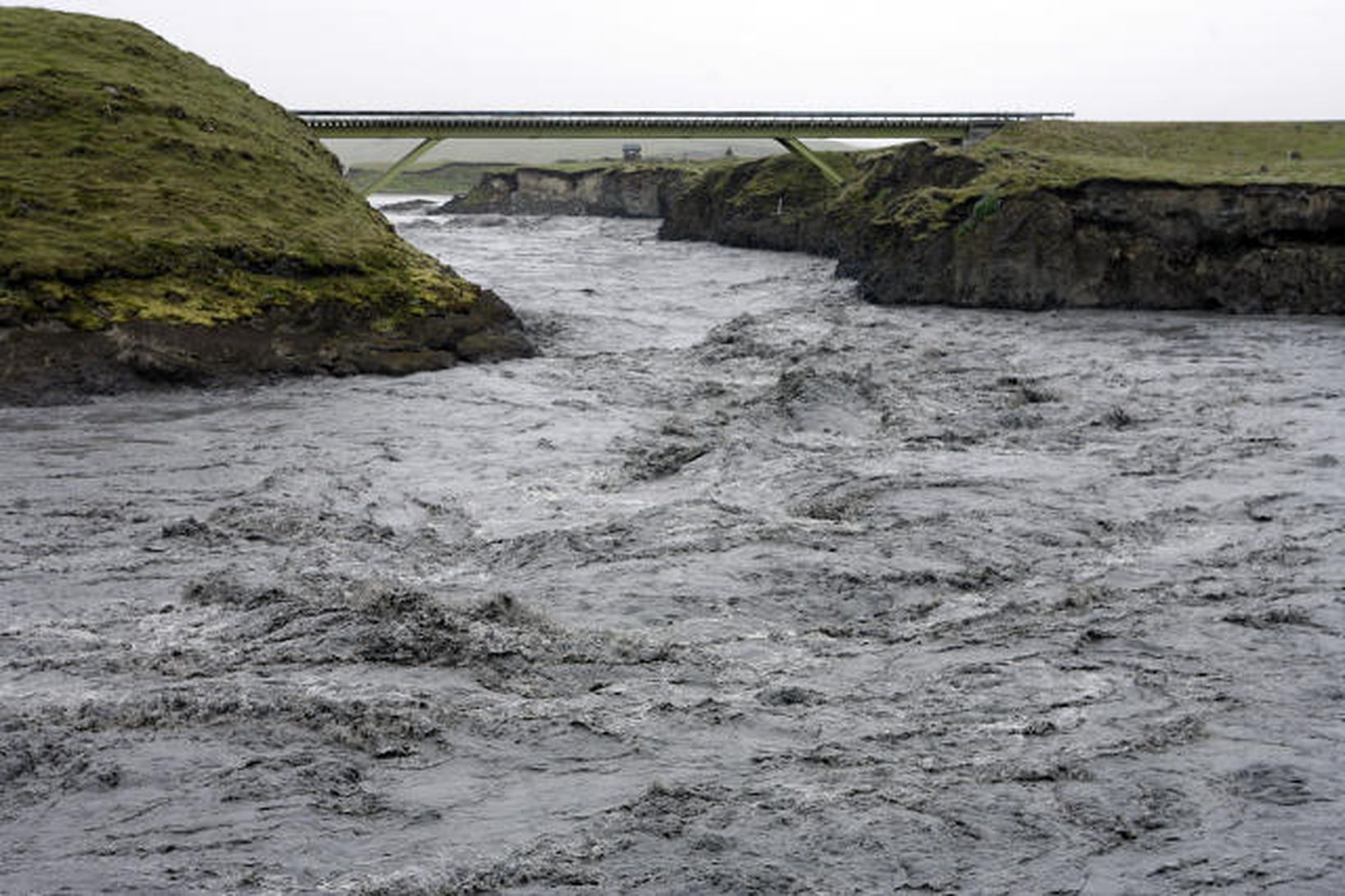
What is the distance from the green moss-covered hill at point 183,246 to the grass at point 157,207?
60mm

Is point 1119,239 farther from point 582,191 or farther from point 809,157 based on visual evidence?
point 582,191

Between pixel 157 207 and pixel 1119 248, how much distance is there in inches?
1310

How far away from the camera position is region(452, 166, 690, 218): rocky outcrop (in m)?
130

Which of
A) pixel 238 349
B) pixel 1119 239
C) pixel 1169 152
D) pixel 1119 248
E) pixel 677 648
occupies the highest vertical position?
pixel 1169 152

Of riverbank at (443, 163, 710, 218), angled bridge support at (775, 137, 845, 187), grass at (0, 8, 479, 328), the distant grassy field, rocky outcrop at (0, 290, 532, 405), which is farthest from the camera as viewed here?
riverbank at (443, 163, 710, 218)

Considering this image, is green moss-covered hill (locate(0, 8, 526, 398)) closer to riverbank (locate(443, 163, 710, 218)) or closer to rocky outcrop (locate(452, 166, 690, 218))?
riverbank (locate(443, 163, 710, 218))

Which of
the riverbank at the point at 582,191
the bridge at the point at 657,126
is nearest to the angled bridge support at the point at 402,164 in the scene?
the bridge at the point at 657,126

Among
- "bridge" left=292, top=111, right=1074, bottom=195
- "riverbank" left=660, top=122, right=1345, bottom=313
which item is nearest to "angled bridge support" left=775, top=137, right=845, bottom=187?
"bridge" left=292, top=111, right=1074, bottom=195

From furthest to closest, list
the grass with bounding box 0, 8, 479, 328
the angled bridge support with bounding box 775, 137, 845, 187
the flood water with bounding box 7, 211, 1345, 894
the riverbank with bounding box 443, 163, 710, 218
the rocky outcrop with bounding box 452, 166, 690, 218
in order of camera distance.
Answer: the rocky outcrop with bounding box 452, 166, 690, 218, the riverbank with bounding box 443, 163, 710, 218, the angled bridge support with bounding box 775, 137, 845, 187, the grass with bounding box 0, 8, 479, 328, the flood water with bounding box 7, 211, 1345, 894

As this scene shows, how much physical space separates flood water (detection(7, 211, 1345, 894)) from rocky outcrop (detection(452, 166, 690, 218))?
102 meters

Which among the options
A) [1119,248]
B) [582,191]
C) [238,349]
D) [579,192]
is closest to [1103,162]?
[1119,248]

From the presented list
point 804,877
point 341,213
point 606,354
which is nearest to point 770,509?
point 804,877

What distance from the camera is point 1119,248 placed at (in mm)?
46781

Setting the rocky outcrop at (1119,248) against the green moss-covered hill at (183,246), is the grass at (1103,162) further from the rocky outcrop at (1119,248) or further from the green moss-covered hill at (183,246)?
the green moss-covered hill at (183,246)
